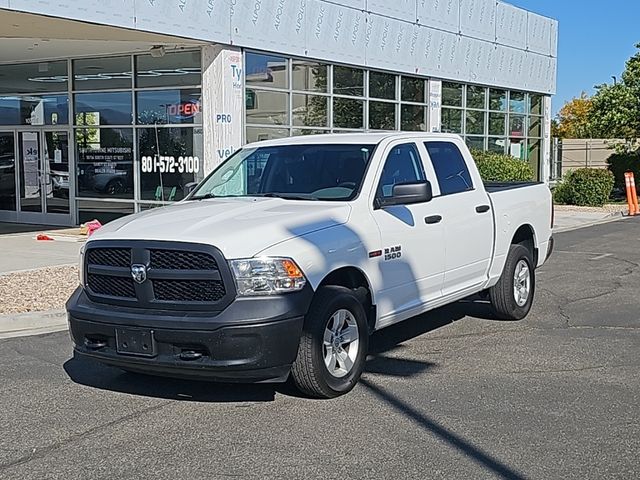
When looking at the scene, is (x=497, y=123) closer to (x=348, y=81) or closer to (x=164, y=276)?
(x=348, y=81)

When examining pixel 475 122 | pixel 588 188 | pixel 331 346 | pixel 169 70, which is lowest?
pixel 331 346

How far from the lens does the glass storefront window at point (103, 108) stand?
17.6 meters

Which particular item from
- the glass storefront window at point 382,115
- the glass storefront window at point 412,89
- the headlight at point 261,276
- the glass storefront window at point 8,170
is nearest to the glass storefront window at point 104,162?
the glass storefront window at point 8,170

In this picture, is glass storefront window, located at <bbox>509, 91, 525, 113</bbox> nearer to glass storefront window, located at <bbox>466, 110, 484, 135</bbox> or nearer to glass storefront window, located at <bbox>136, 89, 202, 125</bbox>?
glass storefront window, located at <bbox>466, 110, 484, 135</bbox>

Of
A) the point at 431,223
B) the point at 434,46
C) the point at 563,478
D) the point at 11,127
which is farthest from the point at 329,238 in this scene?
the point at 434,46

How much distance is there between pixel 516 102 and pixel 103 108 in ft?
49.3

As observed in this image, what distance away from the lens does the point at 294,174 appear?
7.11 meters

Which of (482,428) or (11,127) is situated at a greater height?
(11,127)

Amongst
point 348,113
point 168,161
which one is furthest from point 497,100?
point 168,161

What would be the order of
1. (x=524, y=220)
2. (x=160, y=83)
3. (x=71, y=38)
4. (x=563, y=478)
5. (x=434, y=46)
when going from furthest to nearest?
(x=434, y=46)
(x=160, y=83)
(x=71, y=38)
(x=524, y=220)
(x=563, y=478)

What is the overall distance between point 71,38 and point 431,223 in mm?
10222

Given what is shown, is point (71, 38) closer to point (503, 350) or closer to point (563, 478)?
point (503, 350)

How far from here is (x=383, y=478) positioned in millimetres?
4512

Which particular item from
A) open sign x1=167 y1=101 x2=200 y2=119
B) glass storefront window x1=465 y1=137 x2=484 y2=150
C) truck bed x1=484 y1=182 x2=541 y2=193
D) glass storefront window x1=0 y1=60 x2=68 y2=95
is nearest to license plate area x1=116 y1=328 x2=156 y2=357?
truck bed x1=484 y1=182 x2=541 y2=193
